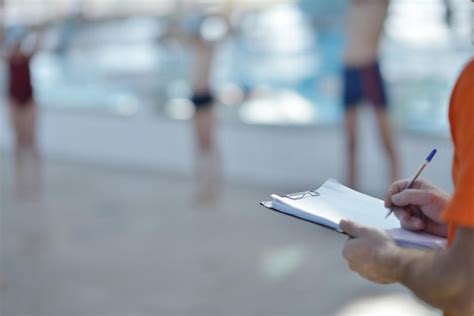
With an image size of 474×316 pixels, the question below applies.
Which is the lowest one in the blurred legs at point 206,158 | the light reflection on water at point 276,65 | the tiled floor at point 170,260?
the tiled floor at point 170,260

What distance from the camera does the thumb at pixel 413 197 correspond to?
3.66 feet

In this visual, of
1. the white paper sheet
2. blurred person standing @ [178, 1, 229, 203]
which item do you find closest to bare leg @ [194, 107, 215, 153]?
blurred person standing @ [178, 1, 229, 203]

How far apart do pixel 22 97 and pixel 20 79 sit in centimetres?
11

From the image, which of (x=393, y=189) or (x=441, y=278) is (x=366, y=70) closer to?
(x=393, y=189)

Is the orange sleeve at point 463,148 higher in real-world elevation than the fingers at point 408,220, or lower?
higher

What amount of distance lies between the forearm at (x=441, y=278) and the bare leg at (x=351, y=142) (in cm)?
315

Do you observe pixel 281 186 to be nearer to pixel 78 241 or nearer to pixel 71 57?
pixel 78 241

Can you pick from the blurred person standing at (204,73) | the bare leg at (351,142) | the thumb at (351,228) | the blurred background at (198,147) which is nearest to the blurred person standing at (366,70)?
the bare leg at (351,142)

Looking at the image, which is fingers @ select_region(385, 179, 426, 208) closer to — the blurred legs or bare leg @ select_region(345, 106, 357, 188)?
bare leg @ select_region(345, 106, 357, 188)

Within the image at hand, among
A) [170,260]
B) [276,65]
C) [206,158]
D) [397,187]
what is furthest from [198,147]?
[397,187]

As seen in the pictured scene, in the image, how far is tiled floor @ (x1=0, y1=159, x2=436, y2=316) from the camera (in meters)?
3.23

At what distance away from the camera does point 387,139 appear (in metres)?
4.00

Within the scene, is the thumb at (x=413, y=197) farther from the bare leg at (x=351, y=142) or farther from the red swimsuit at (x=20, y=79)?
the red swimsuit at (x=20, y=79)

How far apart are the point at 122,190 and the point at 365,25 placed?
2.36 meters
